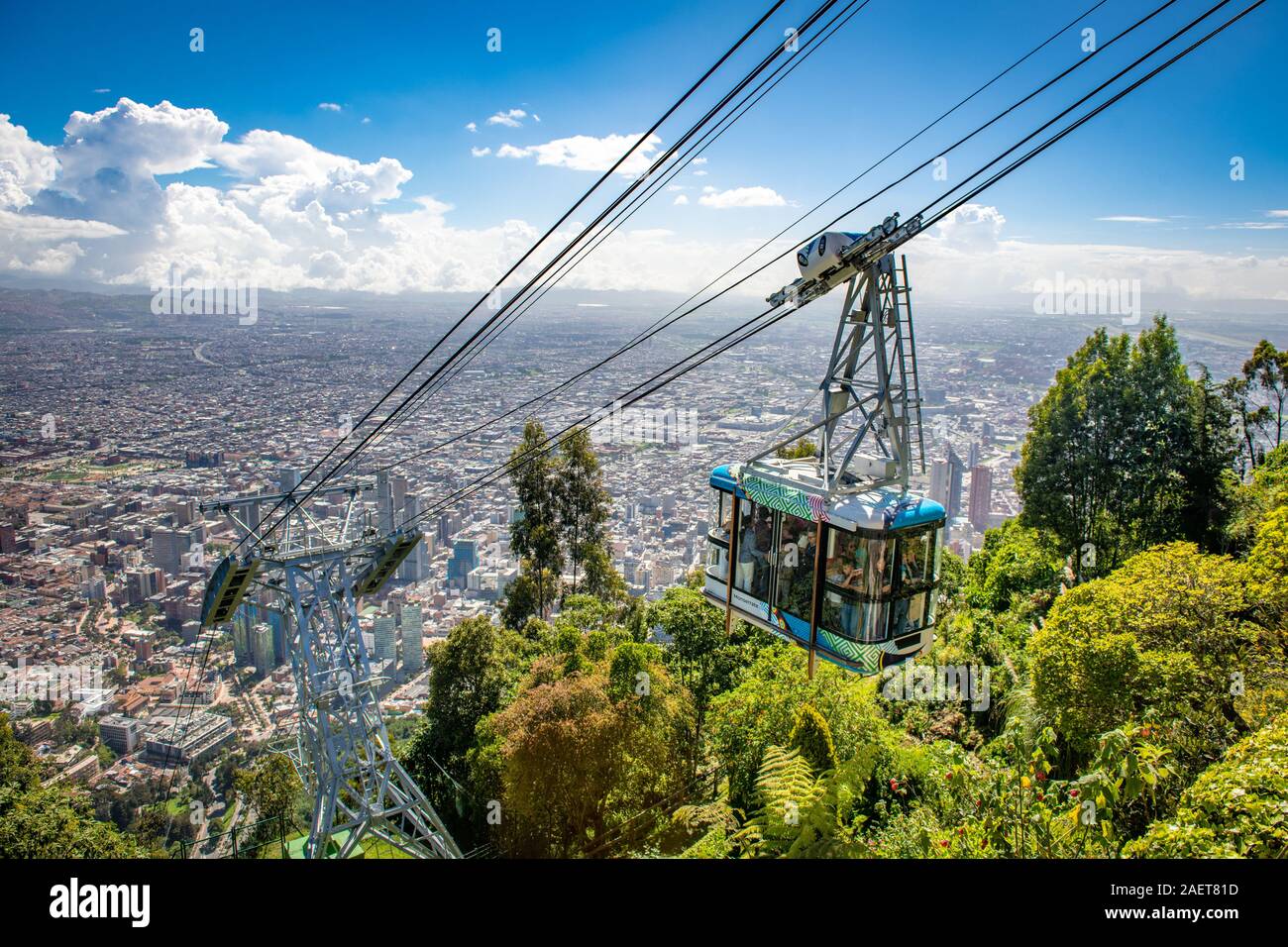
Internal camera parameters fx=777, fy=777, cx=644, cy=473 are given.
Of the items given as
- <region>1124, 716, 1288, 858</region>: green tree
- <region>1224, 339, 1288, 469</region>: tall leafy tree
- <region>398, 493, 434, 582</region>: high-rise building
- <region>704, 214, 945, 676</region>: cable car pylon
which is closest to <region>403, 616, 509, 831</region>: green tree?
<region>704, 214, 945, 676</region>: cable car pylon

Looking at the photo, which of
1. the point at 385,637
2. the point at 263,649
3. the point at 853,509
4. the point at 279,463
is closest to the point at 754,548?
the point at 853,509

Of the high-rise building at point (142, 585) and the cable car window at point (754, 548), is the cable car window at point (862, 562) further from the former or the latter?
the high-rise building at point (142, 585)

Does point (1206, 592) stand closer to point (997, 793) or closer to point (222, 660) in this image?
point (997, 793)

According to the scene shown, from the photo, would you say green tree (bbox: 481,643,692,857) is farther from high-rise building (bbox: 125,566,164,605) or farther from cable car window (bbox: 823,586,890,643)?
high-rise building (bbox: 125,566,164,605)

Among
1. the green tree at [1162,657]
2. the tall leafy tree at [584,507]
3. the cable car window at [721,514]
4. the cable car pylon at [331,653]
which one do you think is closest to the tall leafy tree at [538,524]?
the tall leafy tree at [584,507]

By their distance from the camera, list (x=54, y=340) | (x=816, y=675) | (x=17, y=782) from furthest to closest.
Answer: (x=54, y=340) → (x=17, y=782) → (x=816, y=675)

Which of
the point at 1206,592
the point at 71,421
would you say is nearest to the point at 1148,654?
the point at 1206,592
